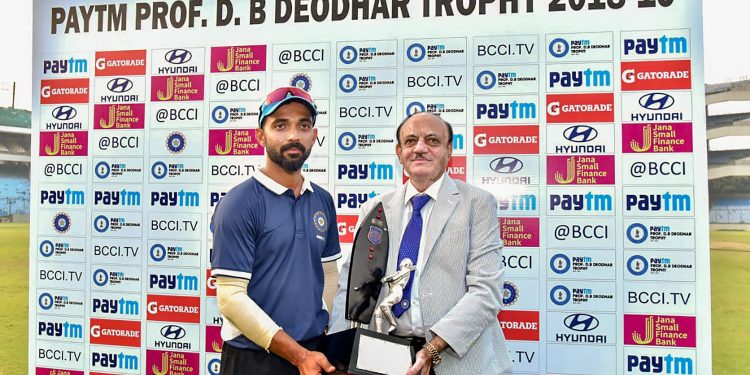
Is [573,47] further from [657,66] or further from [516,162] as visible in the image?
[516,162]

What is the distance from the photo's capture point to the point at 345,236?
9.34 feet

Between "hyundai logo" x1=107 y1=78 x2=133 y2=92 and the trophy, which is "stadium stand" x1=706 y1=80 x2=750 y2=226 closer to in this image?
the trophy

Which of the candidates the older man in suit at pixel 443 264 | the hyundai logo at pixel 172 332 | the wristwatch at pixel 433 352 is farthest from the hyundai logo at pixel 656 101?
the hyundai logo at pixel 172 332

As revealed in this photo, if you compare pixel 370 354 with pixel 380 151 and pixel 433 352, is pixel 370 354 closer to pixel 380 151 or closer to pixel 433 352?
pixel 433 352

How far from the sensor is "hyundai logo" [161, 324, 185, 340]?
2.99 metres

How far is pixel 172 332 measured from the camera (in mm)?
2996

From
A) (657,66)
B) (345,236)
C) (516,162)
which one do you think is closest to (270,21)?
(345,236)

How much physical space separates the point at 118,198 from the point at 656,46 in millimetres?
3303

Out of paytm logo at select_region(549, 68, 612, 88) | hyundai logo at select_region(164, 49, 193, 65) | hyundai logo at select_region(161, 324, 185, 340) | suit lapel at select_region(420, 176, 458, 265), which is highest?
hyundai logo at select_region(164, 49, 193, 65)

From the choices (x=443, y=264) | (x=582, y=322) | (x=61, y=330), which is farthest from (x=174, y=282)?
(x=582, y=322)

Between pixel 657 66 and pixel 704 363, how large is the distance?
5.29 ft

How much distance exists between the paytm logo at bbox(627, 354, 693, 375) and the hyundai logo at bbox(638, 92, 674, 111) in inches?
52.9

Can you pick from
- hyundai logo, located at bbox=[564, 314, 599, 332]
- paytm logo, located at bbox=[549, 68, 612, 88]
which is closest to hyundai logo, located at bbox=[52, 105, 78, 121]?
paytm logo, located at bbox=[549, 68, 612, 88]

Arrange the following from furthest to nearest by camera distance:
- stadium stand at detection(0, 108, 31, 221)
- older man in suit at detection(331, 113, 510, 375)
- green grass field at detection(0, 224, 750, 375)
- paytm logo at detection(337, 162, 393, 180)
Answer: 1. stadium stand at detection(0, 108, 31, 221)
2. paytm logo at detection(337, 162, 393, 180)
3. green grass field at detection(0, 224, 750, 375)
4. older man in suit at detection(331, 113, 510, 375)
